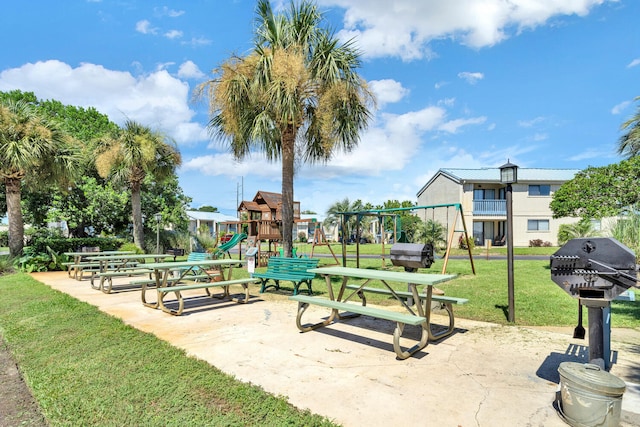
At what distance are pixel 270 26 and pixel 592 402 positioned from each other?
10878mm

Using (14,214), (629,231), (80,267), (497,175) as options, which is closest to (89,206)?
(14,214)

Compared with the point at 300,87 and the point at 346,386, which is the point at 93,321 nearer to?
the point at 346,386

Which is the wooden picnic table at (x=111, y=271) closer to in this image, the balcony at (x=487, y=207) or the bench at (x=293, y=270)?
the bench at (x=293, y=270)

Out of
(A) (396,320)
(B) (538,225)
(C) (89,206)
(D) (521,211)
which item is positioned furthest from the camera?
(B) (538,225)

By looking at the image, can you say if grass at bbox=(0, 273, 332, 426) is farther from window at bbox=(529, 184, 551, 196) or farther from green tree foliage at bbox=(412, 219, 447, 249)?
window at bbox=(529, 184, 551, 196)

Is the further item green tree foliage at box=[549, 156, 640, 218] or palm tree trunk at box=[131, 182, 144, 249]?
palm tree trunk at box=[131, 182, 144, 249]

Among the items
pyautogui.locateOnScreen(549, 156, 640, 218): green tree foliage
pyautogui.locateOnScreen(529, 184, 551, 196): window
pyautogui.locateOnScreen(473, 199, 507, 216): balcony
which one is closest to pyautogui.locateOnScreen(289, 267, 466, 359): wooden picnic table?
pyautogui.locateOnScreen(549, 156, 640, 218): green tree foliage

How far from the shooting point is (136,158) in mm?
16938

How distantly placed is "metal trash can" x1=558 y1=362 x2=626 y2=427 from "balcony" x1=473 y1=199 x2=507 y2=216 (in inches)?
1099

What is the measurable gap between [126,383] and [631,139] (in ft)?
88.9

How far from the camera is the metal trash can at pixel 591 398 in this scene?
8.44 feet

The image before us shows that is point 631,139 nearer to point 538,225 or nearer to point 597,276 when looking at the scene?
point 538,225

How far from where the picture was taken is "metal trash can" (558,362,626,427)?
2.57 meters

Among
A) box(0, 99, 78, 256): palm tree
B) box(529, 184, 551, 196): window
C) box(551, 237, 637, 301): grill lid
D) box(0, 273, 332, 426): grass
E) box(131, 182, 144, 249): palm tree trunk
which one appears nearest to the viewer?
box(0, 273, 332, 426): grass
